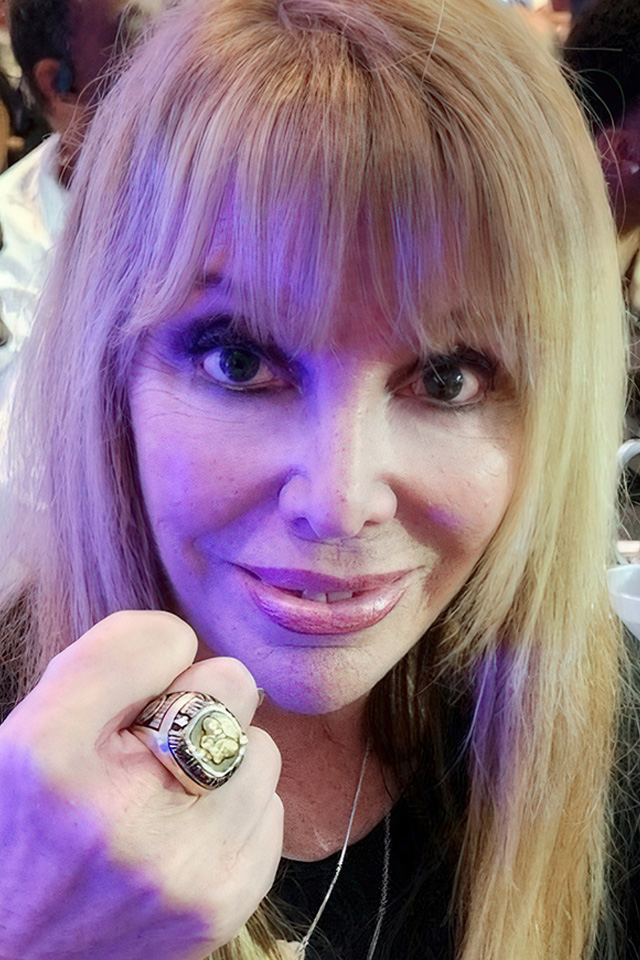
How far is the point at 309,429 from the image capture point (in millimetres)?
432

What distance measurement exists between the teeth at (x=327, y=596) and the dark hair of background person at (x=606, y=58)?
322mm

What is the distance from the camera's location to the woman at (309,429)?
1.20ft

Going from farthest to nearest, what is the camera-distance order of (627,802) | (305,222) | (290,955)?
(627,802) < (290,955) < (305,222)

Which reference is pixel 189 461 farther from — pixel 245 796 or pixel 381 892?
pixel 381 892

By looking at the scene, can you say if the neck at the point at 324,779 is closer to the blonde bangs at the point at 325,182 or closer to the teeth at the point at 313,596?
the teeth at the point at 313,596

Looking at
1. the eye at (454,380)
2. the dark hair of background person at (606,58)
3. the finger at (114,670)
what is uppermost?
the dark hair of background person at (606,58)

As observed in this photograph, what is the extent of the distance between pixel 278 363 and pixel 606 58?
0.30 m

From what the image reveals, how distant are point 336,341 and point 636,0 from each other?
336 mm

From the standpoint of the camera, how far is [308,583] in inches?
17.8

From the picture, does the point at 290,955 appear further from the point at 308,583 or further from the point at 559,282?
the point at 559,282

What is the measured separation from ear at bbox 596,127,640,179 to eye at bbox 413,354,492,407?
0.18 meters

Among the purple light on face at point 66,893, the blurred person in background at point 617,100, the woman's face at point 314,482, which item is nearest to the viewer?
the purple light on face at point 66,893

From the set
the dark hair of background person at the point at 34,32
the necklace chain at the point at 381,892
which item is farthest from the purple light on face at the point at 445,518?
the dark hair of background person at the point at 34,32

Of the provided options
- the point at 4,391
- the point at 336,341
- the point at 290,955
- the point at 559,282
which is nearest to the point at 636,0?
the point at 559,282
